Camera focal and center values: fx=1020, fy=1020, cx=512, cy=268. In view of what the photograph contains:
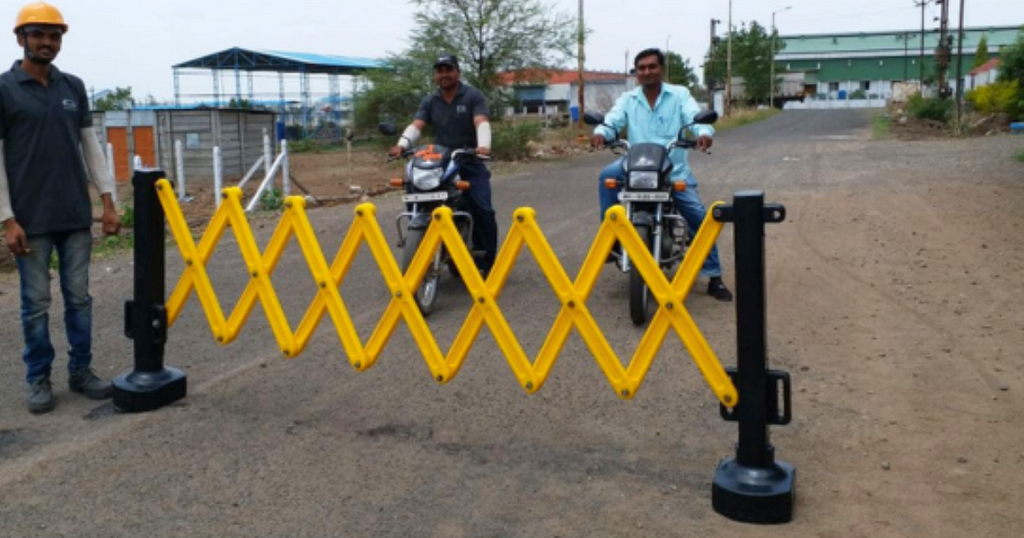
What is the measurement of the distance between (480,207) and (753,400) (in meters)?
4.58

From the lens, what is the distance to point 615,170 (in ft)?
25.3

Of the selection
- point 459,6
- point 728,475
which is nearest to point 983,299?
point 728,475

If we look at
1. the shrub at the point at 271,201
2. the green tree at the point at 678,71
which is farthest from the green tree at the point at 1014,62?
the green tree at the point at 678,71

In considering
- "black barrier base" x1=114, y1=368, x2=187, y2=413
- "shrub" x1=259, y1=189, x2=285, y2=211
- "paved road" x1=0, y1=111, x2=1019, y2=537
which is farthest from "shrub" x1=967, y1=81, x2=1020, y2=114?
"black barrier base" x1=114, y1=368, x2=187, y2=413

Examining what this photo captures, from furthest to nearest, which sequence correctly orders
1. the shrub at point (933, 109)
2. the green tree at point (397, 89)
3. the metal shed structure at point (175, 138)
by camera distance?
the shrub at point (933, 109) → the green tree at point (397, 89) → the metal shed structure at point (175, 138)

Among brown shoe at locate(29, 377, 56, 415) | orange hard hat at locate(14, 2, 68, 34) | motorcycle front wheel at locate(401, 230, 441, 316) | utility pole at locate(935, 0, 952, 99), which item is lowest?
brown shoe at locate(29, 377, 56, 415)

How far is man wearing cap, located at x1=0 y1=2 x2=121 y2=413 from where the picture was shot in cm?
534

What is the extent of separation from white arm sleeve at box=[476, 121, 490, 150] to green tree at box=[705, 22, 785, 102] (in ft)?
277

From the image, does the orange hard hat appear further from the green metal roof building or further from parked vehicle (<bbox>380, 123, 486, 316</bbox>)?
the green metal roof building

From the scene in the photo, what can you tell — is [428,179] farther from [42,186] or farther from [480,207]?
[42,186]

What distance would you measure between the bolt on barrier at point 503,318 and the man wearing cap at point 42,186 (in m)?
0.35

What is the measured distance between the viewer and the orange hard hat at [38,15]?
5281 millimetres

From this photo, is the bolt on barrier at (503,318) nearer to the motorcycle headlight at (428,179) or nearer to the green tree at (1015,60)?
the motorcycle headlight at (428,179)

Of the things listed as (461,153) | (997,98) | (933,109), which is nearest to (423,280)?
(461,153)
